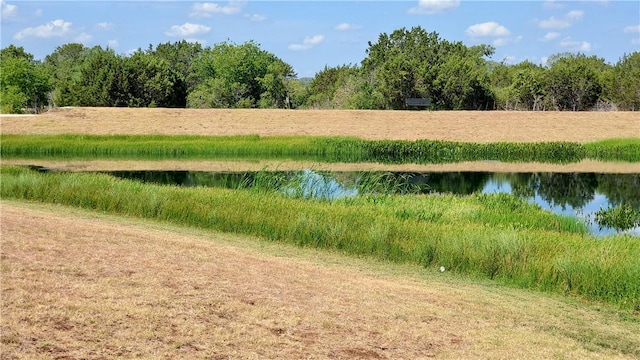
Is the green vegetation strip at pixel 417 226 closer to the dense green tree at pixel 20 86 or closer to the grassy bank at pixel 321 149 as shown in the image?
the grassy bank at pixel 321 149

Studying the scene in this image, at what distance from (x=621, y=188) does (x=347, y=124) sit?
29.5 metres

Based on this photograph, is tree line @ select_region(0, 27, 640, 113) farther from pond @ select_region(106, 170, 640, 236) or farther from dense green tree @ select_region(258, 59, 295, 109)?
pond @ select_region(106, 170, 640, 236)

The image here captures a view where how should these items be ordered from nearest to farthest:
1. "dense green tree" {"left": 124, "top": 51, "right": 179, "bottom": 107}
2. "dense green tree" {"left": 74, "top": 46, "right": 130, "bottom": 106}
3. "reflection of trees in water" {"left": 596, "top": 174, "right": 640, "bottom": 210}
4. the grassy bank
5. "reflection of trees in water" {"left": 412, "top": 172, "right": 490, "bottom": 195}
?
"reflection of trees in water" {"left": 596, "top": 174, "right": 640, "bottom": 210} → "reflection of trees in water" {"left": 412, "top": 172, "right": 490, "bottom": 195} → the grassy bank → "dense green tree" {"left": 74, "top": 46, "right": 130, "bottom": 106} → "dense green tree" {"left": 124, "top": 51, "right": 179, "bottom": 107}

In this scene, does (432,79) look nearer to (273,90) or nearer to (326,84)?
(273,90)

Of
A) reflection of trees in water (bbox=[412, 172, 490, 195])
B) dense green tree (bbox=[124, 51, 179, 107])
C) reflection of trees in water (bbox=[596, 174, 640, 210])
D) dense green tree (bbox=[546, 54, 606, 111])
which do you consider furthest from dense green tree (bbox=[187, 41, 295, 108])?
reflection of trees in water (bbox=[596, 174, 640, 210])

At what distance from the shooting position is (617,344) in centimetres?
832

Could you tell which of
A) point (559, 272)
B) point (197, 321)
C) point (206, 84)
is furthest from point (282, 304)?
point (206, 84)

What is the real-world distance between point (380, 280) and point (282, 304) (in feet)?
9.55

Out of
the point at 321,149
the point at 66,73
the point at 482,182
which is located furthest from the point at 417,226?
the point at 66,73

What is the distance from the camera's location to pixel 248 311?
793cm

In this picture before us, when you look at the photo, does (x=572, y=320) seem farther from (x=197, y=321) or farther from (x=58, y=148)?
(x=58, y=148)

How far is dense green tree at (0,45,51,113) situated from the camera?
235ft

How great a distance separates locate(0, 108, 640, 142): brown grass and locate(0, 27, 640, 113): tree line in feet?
42.7

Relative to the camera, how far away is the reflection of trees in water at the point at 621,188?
25434 mm
